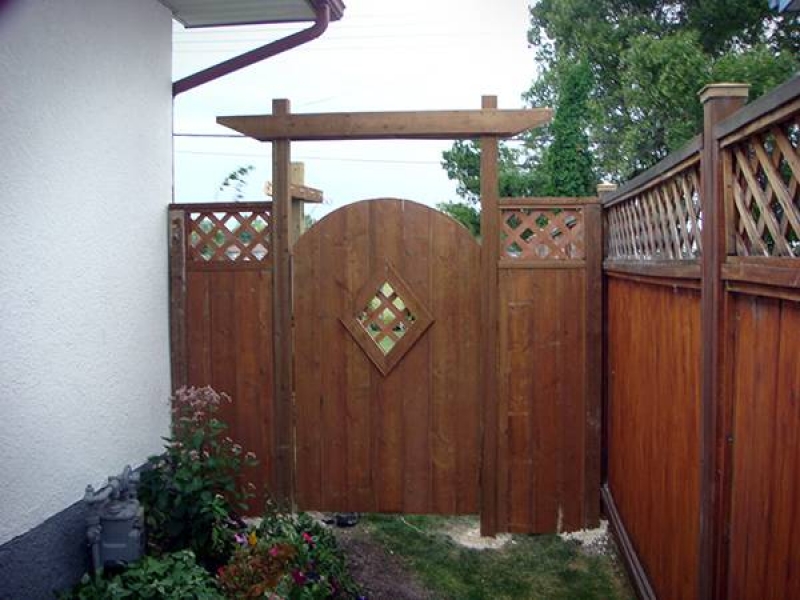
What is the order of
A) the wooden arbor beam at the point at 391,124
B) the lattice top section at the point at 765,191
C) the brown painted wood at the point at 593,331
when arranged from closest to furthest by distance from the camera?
1. the lattice top section at the point at 765,191
2. the wooden arbor beam at the point at 391,124
3. the brown painted wood at the point at 593,331

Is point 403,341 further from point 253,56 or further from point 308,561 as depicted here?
point 253,56

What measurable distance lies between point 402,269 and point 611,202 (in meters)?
1.25

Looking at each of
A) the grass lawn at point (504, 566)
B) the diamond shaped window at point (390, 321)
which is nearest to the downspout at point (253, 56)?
the diamond shaped window at point (390, 321)

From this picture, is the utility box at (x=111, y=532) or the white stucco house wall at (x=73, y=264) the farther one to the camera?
the utility box at (x=111, y=532)

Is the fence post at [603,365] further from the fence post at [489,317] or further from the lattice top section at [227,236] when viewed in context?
the lattice top section at [227,236]

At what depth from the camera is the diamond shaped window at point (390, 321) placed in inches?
179

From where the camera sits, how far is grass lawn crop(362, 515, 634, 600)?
384 centimetres

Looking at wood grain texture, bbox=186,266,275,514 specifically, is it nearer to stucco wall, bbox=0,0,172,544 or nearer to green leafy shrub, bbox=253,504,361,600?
stucco wall, bbox=0,0,172,544

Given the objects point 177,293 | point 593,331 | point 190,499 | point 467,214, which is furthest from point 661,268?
point 467,214

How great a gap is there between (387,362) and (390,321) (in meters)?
0.25

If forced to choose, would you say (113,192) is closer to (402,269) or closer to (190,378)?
(190,378)

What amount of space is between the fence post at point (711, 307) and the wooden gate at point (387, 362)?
2.27 meters

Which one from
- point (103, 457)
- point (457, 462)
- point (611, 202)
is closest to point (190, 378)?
point (103, 457)

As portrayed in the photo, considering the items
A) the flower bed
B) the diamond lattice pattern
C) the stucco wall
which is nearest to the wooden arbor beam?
the stucco wall
